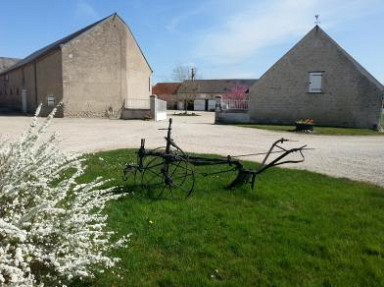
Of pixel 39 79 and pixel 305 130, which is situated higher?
pixel 39 79

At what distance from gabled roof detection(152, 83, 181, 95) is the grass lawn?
2271 inches

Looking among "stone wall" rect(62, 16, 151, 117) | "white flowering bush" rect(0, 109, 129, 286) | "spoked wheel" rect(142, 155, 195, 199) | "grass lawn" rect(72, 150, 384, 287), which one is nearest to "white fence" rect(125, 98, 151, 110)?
"stone wall" rect(62, 16, 151, 117)

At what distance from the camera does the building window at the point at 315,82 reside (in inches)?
915

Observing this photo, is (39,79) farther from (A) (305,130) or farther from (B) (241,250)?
(B) (241,250)

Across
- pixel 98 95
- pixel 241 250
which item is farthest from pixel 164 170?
pixel 98 95

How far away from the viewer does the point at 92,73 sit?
92.2 ft

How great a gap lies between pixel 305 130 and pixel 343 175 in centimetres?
1103

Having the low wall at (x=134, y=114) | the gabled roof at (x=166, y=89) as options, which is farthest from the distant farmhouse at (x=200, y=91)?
the low wall at (x=134, y=114)

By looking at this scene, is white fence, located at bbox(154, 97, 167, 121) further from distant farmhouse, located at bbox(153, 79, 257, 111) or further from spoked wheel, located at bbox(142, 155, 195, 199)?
distant farmhouse, located at bbox(153, 79, 257, 111)

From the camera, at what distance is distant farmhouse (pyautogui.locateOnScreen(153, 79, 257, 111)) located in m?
58.8

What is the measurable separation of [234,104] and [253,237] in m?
23.1

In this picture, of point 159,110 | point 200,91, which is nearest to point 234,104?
point 159,110

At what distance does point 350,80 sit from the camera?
22312 millimetres

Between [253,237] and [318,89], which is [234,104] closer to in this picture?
[318,89]
